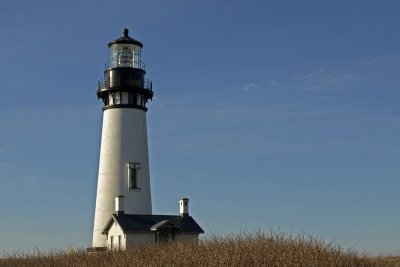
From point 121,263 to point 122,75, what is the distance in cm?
1391

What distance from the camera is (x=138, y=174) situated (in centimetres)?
3244

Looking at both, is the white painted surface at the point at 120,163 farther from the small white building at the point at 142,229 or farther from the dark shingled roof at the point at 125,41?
the dark shingled roof at the point at 125,41

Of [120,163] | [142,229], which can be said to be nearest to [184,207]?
[142,229]

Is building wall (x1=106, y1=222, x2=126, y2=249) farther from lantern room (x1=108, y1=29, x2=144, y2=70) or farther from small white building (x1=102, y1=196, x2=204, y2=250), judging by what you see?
lantern room (x1=108, y1=29, x2=144, y2=70)

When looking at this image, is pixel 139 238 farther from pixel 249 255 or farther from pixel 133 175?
pixel 249 255

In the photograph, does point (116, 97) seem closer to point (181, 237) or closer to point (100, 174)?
point (100, 174)

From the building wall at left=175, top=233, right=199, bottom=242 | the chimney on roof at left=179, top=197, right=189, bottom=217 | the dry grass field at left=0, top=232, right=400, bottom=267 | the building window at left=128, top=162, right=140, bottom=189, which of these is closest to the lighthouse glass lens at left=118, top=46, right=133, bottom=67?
the building window at left=128, top=162, right=140, bottom=189

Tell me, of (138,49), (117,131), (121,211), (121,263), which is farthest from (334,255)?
(138,49)

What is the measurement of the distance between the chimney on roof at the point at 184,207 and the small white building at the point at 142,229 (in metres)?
0.79

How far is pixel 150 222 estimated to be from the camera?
3125 centimetres

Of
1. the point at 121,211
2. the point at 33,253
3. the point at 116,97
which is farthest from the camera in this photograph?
the point at 116,97

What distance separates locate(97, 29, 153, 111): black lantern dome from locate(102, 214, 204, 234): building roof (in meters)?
5.86

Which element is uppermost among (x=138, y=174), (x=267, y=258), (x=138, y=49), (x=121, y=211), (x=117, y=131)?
(x=138, y=49)

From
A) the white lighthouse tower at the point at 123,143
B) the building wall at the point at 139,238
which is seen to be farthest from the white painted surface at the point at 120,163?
the building wall at the point at 139,238
